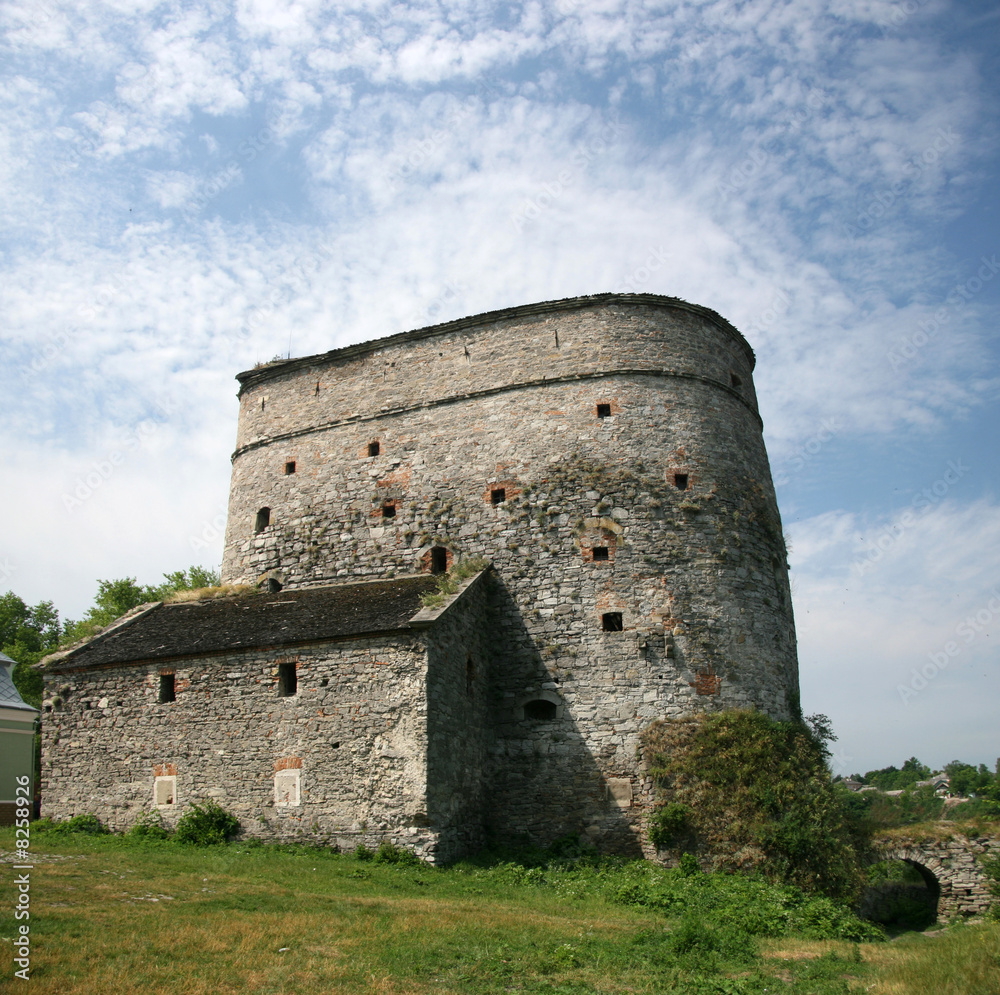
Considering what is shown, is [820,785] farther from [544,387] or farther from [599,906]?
[544,387]

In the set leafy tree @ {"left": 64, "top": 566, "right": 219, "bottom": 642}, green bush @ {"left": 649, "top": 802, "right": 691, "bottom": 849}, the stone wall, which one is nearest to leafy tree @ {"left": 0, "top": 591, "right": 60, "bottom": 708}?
leafy tree @ {"left": 64, "top": 566, "right": 219, "bottom": 642}

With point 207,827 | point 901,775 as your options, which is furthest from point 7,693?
point 901,775

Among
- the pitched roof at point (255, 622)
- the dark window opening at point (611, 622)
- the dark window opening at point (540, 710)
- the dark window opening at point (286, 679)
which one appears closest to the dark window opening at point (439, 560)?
the pitched roof at point (255, 622)

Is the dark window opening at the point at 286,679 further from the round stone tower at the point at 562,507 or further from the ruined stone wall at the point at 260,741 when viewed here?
the round stone tower at the point at 562,507

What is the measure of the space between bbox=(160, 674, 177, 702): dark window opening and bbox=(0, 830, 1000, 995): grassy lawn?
11.5ft

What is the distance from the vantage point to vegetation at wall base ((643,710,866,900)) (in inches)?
522

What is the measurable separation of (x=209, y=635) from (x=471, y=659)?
5.40 metres

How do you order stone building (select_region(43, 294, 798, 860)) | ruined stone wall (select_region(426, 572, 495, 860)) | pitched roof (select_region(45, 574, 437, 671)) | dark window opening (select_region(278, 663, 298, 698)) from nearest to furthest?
1. ruined stone wall (select_region(426, 572, 495, 860))
2. stone building (select_region(43, 294, 798, 860))
3. dark window opening (select_region(278, 663, 298, 698))
4. pitched roof (select_region(45, 574, 437, 671))

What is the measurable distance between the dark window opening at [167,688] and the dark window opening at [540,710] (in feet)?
23.1

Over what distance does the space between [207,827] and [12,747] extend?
8.42 metres

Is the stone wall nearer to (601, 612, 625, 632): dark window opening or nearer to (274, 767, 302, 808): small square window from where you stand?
(601, 612, 625, 632): dark window opening

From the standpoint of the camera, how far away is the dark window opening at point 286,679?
14484 mm

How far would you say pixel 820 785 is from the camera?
556 inches

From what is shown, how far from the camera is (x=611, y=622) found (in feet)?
52.9
